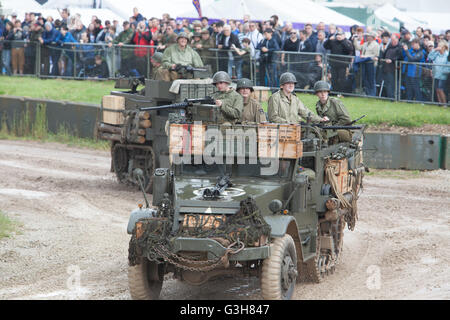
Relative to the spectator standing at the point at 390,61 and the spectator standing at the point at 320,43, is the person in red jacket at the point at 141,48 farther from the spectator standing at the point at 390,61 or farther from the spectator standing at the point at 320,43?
the spectator standing at the point at 390,61

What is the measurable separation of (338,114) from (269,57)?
10184mm

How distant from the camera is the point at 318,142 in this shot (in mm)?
11688

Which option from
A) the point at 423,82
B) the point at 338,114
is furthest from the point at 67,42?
the point at 338,114

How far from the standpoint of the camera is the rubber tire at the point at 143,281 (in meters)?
9.83

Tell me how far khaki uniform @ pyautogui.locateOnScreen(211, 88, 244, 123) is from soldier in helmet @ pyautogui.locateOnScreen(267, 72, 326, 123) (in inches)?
18.2

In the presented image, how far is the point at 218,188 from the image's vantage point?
10.2 m

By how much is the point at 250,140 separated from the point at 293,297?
2.09 m

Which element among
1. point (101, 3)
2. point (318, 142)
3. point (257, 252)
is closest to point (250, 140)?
point (318, 142)

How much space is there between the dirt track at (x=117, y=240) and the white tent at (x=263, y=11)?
1100 cm

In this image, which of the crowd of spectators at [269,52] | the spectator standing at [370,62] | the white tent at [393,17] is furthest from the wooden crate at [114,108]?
the white tent at [393,17]

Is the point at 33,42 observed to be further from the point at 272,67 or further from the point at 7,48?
the point at 272,67

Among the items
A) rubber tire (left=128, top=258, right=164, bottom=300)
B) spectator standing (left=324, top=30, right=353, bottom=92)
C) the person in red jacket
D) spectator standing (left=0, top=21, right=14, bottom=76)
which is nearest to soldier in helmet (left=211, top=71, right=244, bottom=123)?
rubber tire (left=128, top=258, right=164, bottom=300)

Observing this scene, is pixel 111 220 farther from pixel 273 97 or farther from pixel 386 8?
pixel 386 8

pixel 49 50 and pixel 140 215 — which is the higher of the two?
pixel 49 50
